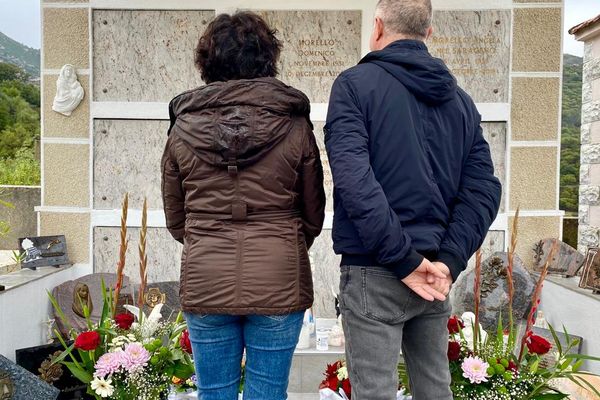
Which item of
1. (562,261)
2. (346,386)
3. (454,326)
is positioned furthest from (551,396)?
(562,261)

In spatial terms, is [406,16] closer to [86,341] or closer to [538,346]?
[538,346]

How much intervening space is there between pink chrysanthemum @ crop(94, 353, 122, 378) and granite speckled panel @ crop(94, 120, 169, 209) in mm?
2113

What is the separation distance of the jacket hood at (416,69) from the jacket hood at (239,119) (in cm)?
30

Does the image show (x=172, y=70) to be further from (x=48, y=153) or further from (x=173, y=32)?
(x=48, y=153)

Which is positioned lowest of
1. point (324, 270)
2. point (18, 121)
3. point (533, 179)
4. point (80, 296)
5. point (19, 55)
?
point (80, 296)

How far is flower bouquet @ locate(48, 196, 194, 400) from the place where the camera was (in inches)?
105

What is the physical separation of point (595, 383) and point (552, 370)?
39 cm

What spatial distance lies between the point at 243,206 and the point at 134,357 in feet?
3.58

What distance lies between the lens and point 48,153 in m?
4.73

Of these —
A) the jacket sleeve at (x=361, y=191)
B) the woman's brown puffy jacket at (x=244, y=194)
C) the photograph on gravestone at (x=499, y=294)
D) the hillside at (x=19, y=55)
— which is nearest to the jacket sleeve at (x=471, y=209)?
the jacket sleeve at (x=361, y=191)

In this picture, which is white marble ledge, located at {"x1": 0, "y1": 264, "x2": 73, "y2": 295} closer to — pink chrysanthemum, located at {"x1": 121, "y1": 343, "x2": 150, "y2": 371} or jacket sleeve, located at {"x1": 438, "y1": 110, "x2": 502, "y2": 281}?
pink chrysanthemum, located at {"x1": 121, "y1": 343, "x2": 150, "y2": 371}

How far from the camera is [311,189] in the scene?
207cm

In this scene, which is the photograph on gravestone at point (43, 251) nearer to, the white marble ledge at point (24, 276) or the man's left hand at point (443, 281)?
the white marble ledge at point (24, 276)

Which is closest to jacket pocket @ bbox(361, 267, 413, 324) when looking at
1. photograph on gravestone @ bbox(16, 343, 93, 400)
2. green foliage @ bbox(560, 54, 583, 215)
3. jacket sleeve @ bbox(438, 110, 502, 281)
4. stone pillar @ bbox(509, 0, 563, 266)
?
jacket sleeve @ bbox(438, 110, 502, 281)
